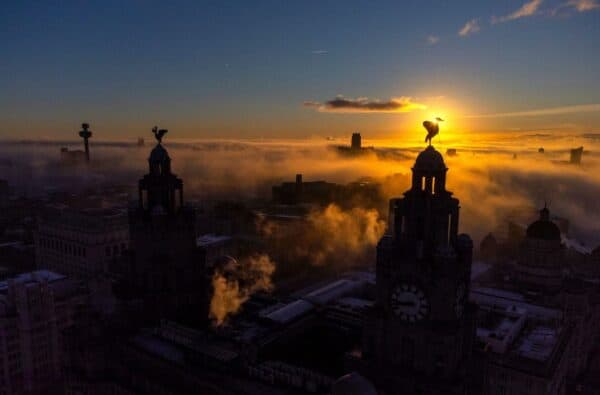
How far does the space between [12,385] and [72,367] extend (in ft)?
112

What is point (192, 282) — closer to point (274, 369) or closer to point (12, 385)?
point (274, 369)

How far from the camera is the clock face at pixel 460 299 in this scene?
95.6ft

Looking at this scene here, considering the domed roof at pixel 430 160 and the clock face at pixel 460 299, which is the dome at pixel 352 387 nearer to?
the clock face at pixel 460 299

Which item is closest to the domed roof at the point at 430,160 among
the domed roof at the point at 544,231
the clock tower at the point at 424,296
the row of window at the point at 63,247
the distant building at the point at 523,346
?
the clock tower at the point at 424,296

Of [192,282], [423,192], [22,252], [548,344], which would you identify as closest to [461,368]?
[423,192]

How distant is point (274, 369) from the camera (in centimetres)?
3362

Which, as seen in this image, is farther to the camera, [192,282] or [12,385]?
[12,385]

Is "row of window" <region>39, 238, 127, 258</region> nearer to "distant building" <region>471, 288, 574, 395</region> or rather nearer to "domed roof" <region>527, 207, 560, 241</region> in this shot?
"distant building" <region>471, 288, 574, 395</region>

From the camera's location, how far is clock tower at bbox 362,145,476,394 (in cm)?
2881

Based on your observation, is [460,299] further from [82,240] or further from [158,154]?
[82,240]

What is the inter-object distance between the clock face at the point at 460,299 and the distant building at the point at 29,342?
2234 inches

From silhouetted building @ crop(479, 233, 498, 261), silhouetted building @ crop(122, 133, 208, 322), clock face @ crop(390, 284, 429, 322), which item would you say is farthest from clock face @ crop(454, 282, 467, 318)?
silhouetted building @ crop(479, 233, 498, 261)

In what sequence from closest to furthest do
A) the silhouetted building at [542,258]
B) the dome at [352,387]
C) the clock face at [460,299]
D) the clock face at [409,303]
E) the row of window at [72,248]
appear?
the dome at [352,387] → the clock face at [460,299] → the clock face at [409,303] → the silhouetted building at [542,258] → the row of window at [72,248]

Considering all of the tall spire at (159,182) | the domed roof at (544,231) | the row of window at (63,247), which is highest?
the tall spire at (159,182)
